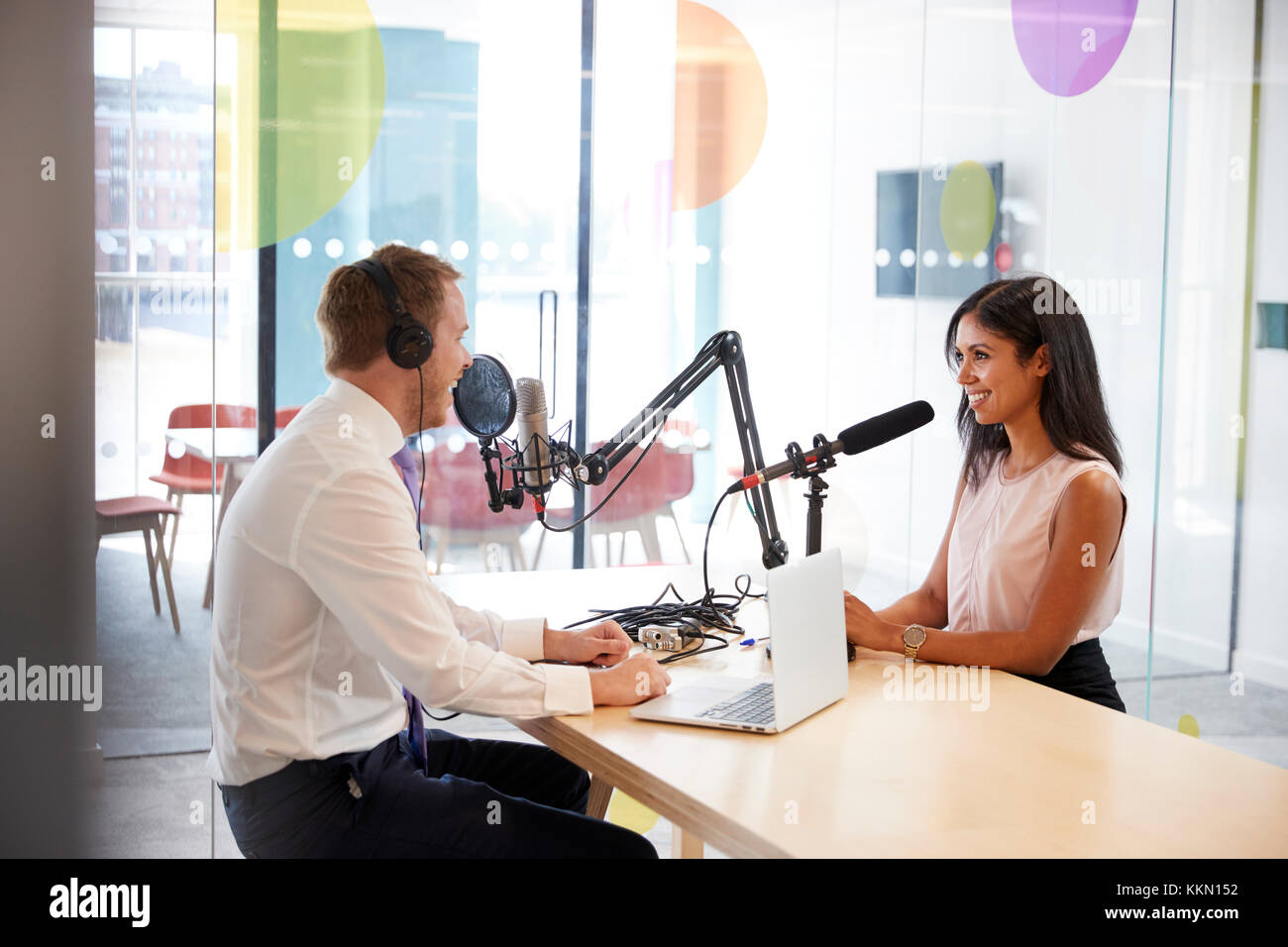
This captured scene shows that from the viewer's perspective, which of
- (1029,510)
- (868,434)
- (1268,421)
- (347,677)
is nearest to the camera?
(347,677)

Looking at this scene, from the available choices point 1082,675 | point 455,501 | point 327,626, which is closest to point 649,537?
point 455,501

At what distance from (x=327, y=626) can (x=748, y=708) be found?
60cm

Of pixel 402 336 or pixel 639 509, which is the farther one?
pixel 639 509

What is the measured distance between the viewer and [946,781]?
1.42 metres

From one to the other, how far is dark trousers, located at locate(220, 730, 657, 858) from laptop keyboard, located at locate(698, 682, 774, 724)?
0.23 meters

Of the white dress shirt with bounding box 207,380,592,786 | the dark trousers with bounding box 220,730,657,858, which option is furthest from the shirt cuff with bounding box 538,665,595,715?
the dark trousers with bounding box 220,730,657,858

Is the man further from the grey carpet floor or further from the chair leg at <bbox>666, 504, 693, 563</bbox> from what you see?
the chair leg at <bbox>666, 504, 693, 563</bbox>

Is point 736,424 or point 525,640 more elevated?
point 736,424

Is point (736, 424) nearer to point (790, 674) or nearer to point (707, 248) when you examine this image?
point (790, 674)

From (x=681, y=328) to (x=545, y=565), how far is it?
2.95ft

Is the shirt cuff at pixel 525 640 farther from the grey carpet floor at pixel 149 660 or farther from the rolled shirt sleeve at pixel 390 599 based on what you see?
the grey carpet floor at pixel 149 660

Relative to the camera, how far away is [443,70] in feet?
11.7

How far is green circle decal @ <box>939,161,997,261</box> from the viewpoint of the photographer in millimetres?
4098

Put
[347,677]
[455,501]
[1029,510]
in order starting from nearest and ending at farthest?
[347,677] → [1029,510] → [455,501]
